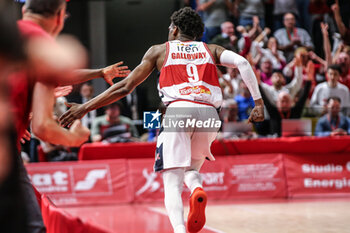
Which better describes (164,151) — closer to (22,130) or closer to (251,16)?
(22,130)

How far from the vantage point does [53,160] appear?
9.59m

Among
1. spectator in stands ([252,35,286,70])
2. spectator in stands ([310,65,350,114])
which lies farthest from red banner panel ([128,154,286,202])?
spectator in stands ([252,35,286,70])

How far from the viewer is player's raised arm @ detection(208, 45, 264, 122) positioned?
175 inches

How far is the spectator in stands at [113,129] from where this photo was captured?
373 inches

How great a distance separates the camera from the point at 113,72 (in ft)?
14.4

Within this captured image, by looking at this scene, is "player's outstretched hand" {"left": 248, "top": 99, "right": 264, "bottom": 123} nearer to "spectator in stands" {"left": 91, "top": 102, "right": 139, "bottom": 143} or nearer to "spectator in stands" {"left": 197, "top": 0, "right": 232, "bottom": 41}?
"spectator in stands" {"left": 197, "top": 0, "right": 232, "bottom": 41}

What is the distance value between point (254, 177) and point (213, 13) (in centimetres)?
329

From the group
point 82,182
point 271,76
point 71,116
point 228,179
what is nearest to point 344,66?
point 271,76

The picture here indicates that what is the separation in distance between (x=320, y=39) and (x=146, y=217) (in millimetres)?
6954

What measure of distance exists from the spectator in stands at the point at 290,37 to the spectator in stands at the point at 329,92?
3.74 feet

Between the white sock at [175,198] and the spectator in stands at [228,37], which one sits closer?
the white sock at [175,198]

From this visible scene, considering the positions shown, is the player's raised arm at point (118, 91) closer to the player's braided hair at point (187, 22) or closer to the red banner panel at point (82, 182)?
the player's braided hair at point (187, 22)

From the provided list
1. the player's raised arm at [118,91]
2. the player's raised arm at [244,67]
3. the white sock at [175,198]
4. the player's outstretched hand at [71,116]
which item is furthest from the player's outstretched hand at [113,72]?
the white sock at [175,198]

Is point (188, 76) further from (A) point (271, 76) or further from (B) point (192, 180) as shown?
(A) point (271, 76)
